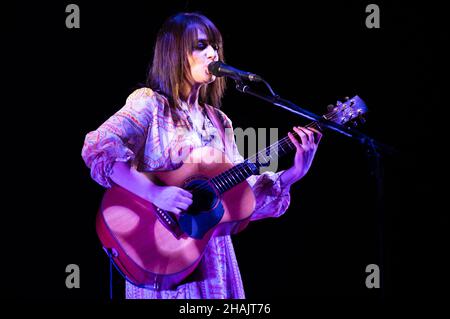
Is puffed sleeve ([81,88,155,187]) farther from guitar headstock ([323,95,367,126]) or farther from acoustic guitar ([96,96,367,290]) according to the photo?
guitar headstock ([323,95,367,126])

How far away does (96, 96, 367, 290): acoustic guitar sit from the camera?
208 cm

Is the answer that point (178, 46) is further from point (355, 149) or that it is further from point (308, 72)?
point (355, 149)

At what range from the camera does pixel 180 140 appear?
2.33 metres

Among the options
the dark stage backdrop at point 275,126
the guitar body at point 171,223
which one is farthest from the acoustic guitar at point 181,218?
the dark stage backdrop at point 275,126

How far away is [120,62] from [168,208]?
1192mm

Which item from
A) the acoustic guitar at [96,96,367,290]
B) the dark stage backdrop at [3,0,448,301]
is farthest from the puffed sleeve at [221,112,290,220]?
the dark stage backdrop at [3,0,448,301]

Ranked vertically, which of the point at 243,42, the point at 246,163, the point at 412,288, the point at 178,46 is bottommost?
the point at 412,288

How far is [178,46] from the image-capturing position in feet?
7.97

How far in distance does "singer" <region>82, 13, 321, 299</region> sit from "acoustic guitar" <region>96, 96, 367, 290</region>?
2.4 inches

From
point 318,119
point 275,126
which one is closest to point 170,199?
point 318,119

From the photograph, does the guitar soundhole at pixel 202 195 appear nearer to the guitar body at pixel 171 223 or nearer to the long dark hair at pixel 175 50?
the guitar body at pixel 171 223

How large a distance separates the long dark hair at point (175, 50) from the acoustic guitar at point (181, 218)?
1.24 ft
